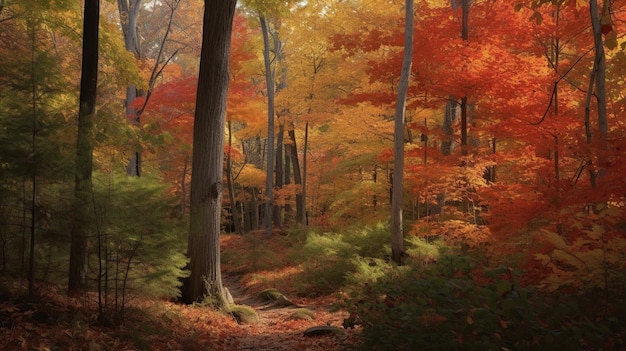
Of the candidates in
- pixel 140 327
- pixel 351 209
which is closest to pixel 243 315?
pixel 140 327

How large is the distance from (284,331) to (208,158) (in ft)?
11.3

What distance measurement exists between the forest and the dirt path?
0.18 feet

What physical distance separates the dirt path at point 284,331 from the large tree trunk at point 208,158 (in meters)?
1.15

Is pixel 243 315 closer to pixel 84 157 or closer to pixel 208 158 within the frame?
pixel 208 158

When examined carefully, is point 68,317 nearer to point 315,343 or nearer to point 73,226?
point 73,226

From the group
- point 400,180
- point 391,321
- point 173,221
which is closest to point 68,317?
point 173,221

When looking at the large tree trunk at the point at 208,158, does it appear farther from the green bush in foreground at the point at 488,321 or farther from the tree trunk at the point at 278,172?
the tree trunk at the point at 278,172

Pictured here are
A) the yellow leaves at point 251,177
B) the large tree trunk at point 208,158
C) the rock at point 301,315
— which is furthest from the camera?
the yellow leaves at point 251,177

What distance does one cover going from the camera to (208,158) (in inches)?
344

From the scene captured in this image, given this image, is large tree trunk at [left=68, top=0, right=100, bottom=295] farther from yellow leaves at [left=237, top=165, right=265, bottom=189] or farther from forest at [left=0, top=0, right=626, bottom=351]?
yellow leaves at [left=237, top=165, right=265, bottom=189]

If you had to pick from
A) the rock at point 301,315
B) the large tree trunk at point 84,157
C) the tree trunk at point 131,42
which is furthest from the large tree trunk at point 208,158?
the tree trunk at point 131,42

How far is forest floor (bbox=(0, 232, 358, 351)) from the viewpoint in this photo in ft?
16.4

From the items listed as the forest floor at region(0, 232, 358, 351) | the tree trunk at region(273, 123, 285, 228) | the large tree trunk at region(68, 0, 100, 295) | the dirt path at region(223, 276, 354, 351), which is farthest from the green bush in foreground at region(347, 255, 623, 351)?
the tree trunk at region(273, 123, 285, 228)

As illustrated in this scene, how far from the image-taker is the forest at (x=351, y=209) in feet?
11.9
